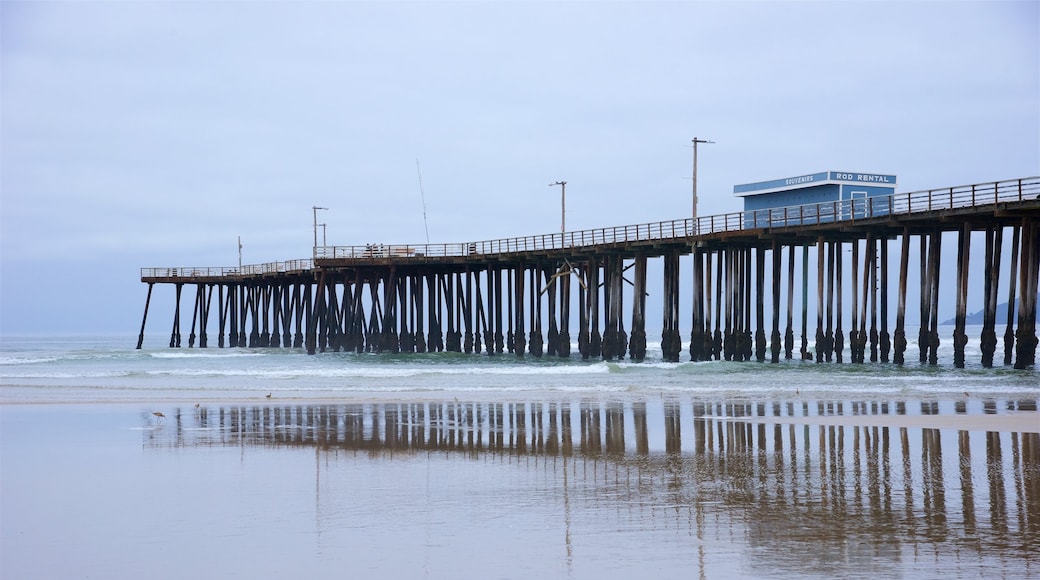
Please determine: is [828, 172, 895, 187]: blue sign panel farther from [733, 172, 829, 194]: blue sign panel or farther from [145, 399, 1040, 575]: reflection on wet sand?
[145, 399, 1040, 575]: reflection on wet sand

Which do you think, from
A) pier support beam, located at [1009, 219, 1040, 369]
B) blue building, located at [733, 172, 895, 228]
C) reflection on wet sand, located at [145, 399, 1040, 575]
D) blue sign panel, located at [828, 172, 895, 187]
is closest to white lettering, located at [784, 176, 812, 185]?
blue building, located at [733, 172, 895, 228]

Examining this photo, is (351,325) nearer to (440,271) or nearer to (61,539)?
(440,271)

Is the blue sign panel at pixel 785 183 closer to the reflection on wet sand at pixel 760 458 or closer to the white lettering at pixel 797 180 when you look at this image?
the white lettering at pixel 797 180

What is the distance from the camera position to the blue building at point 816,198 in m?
36.2

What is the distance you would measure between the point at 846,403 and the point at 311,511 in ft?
48.6

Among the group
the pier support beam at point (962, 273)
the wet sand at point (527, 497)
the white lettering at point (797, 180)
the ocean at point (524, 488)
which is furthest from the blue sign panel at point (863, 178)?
the wet sand at point (527, 497)

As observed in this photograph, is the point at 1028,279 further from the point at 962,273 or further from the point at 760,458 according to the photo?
the point at 760,458

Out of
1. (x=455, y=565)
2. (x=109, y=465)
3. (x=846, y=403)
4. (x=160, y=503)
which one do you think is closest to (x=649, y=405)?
(x=846, y=403)

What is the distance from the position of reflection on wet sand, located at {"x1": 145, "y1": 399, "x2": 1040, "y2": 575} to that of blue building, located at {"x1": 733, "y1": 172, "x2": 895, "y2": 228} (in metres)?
14.9

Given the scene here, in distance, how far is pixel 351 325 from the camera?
5947 centimetres

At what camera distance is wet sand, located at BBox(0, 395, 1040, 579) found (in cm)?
761

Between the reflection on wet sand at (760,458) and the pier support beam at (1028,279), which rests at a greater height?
the pier support beam at (1028,279)

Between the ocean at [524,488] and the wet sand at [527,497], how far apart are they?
3cm

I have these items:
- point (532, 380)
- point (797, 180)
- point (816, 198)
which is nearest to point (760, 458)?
point (532, 380)
